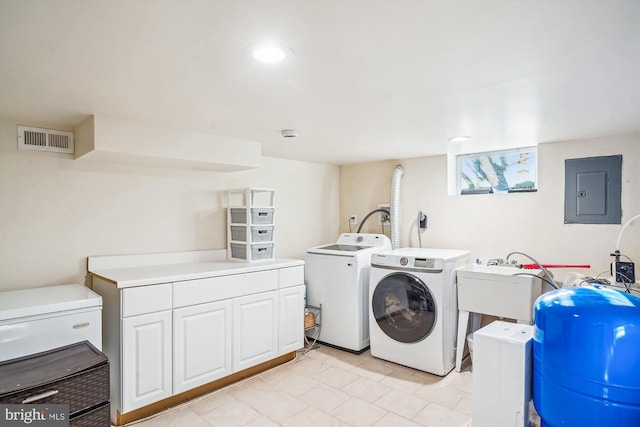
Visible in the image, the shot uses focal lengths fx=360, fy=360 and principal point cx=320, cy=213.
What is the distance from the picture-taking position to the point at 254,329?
2.91 metres

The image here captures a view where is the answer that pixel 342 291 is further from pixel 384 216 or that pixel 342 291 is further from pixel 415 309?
pixel 384 216

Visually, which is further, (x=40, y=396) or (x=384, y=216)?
(x=384, y=216)

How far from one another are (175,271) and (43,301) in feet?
2.60

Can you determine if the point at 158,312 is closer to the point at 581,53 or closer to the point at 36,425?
the point at 36,425

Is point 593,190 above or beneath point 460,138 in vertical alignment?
beneath

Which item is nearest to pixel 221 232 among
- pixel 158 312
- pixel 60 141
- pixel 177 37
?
pixel 158 312

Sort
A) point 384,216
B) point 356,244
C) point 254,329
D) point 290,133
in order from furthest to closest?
point 384,216, point 356,244, point 254,329, point 290,133

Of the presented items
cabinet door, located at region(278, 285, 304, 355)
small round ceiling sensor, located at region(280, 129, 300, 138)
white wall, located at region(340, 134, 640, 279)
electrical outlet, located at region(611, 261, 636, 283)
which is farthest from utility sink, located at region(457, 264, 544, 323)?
small round ceiling sensor, located at region(280, 129, 300, 138)

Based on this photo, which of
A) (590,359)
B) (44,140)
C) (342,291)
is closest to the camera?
(590,359)

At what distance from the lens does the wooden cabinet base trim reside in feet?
7.51

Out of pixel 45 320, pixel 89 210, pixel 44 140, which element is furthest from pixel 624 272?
pixel 44 140

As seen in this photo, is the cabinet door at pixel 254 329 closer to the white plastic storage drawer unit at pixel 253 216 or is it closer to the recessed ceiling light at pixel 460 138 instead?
the white plastic storage drawer unit at pixel 253 216

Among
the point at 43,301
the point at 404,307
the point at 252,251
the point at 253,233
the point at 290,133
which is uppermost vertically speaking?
the point at 290,133

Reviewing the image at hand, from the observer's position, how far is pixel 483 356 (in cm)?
121
